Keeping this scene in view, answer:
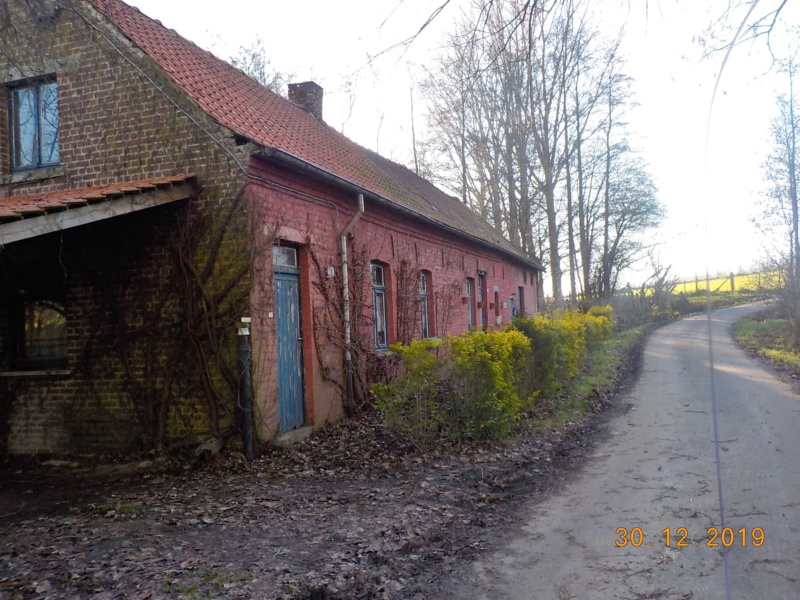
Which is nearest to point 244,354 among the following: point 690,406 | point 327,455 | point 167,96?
point 327,455

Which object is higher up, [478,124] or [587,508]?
[478,124]

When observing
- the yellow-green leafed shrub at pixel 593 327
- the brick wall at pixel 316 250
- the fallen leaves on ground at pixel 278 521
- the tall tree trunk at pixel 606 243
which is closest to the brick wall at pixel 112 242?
the brick wall at pixel 316 250

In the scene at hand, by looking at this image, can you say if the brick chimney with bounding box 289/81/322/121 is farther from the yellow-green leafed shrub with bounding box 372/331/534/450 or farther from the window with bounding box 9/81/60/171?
the yellow-green leafed shrub with bounding box 372/331/534/450

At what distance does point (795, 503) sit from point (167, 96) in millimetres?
8621

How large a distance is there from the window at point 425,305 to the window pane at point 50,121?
7.87 metres

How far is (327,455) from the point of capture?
8.67 metres

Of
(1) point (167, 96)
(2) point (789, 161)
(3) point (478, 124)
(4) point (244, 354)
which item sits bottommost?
(4) point (244, 354)

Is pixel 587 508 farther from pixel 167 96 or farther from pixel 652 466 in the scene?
pixel 167 96

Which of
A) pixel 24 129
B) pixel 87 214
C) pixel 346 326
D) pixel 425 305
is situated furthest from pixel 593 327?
pixel 87 214

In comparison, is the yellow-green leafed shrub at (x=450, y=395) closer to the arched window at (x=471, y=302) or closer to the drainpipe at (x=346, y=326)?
the drainpipe at (x=346, y=326)

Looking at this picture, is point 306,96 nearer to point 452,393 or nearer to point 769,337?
point 452,393

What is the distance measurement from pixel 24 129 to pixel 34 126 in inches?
9.2

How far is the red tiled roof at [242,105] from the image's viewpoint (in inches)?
366

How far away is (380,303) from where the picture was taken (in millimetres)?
13039
